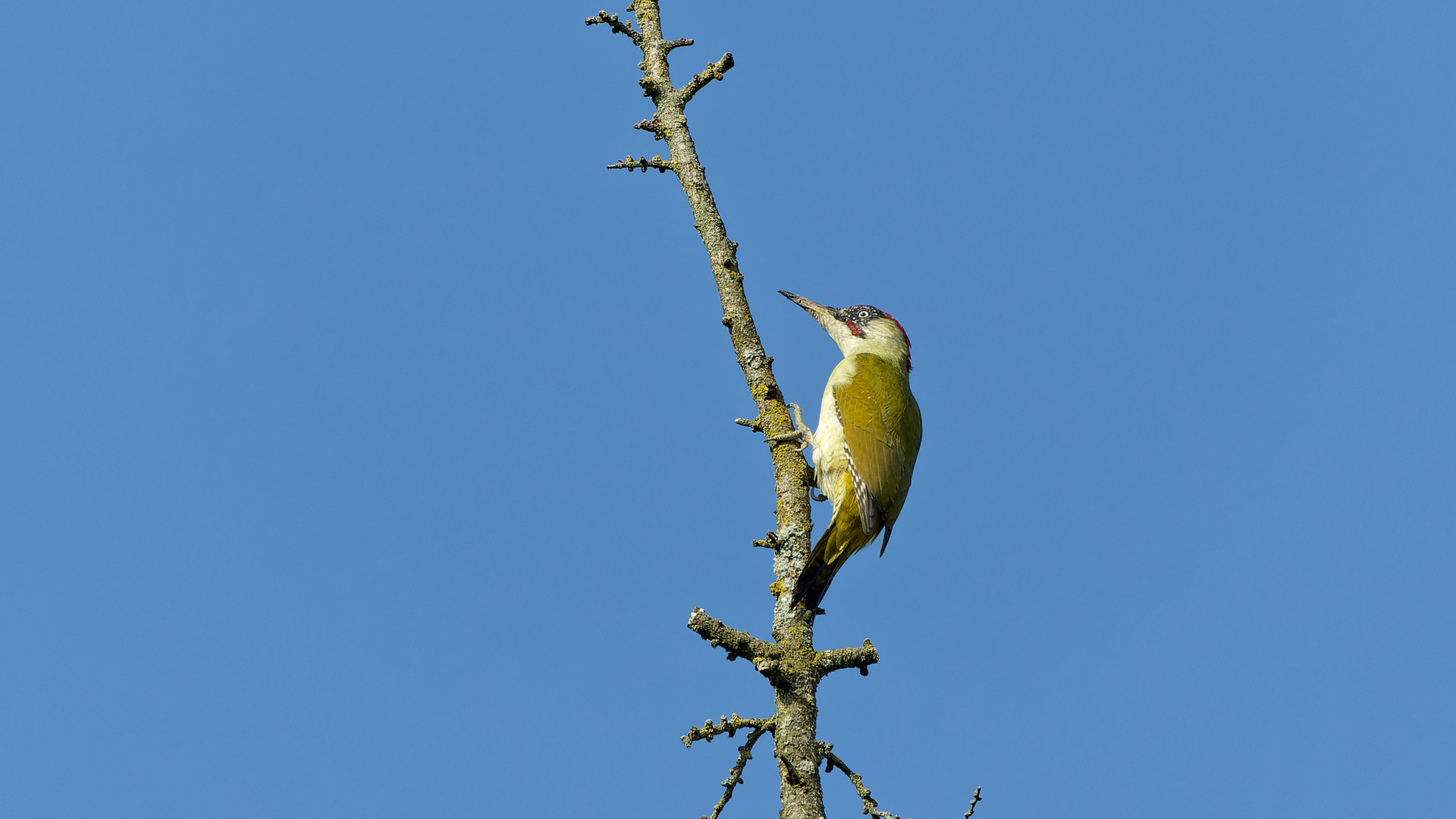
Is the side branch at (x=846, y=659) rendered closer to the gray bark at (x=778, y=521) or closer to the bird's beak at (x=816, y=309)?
the gray bark at (x=778, y=521)

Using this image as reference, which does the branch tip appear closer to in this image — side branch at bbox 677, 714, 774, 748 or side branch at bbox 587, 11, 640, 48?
side branch at bbox 587, 11, 640, 48

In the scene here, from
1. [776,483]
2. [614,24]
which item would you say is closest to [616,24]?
[614,24]

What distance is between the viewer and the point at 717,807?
3791 mm

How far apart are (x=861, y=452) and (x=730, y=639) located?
2.42m

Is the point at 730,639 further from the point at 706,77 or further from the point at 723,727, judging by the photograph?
the point at 706,77

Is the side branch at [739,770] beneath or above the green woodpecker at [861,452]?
beneath

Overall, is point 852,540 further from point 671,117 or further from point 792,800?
point 671,117

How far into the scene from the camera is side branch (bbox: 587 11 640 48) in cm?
526

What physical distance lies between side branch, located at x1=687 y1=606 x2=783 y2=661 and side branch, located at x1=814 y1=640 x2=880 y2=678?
173mm

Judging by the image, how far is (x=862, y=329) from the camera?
25.3ft

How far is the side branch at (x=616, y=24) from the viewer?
17.3 feet

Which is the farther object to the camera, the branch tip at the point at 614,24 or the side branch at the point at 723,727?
the branch tip at the point at 614,24

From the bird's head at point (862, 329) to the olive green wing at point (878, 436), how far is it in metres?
0.49

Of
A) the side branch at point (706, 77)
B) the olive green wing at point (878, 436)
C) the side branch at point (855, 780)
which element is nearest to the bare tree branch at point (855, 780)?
the side branch at point (855, 780)
